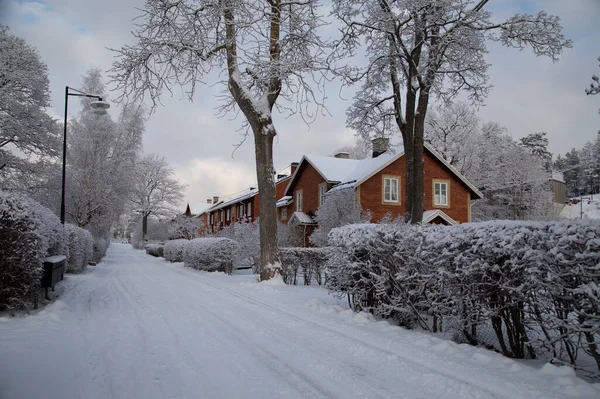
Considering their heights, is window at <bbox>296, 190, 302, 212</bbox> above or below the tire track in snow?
above

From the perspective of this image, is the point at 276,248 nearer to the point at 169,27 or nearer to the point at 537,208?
the point at 169,27

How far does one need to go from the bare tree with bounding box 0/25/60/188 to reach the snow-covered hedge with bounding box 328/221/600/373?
18957 mm

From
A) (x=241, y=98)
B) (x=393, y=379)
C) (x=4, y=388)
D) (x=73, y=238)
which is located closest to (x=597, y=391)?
(x=393, y=379)

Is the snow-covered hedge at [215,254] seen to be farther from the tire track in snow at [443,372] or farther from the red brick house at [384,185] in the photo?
the tire track in snow at [443,372]

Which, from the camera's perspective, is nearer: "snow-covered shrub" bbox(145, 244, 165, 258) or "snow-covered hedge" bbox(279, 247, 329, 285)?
"snow-covered hedge" bbox(279, 247, 329, 285)

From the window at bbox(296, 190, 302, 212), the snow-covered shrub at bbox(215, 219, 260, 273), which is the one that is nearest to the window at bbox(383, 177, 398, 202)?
the window at bbox(296, 190, 302, 212)

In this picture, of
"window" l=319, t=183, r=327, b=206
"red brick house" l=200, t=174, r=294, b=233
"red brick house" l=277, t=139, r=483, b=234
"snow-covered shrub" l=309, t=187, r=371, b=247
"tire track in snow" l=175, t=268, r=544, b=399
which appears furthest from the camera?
"red brick house" l=200, t=174, r=294, b=233

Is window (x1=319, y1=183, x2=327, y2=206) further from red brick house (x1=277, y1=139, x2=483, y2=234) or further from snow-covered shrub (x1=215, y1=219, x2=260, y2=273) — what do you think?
snow-covered shrub (x1=215, y1=219, x2=260, y2=273)

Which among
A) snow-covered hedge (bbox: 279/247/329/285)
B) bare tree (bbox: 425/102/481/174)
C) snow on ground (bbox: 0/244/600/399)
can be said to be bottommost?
snow on ground (bbox: 0/244/600/399)

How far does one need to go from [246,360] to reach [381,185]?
22.0 meters

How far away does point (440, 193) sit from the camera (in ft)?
90.6

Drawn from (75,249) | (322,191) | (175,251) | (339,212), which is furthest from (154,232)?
(75,249)

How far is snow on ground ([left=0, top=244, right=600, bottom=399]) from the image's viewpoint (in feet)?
12.8

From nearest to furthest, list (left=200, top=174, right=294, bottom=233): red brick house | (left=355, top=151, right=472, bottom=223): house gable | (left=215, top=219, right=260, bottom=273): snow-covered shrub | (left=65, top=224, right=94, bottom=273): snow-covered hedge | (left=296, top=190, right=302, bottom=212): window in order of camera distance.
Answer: (left=65, top=224, right=94, bottom=273): snow-covered hedge < (left=215, top=219, right=260, bottom=273): snow-covered shrub < (left=355, top=151, right=472, bottom=223): house gable < (left=296, top=190, right=302, bottom=212): window < (left=200, top=174, right=294, bottom=233): red brick house
